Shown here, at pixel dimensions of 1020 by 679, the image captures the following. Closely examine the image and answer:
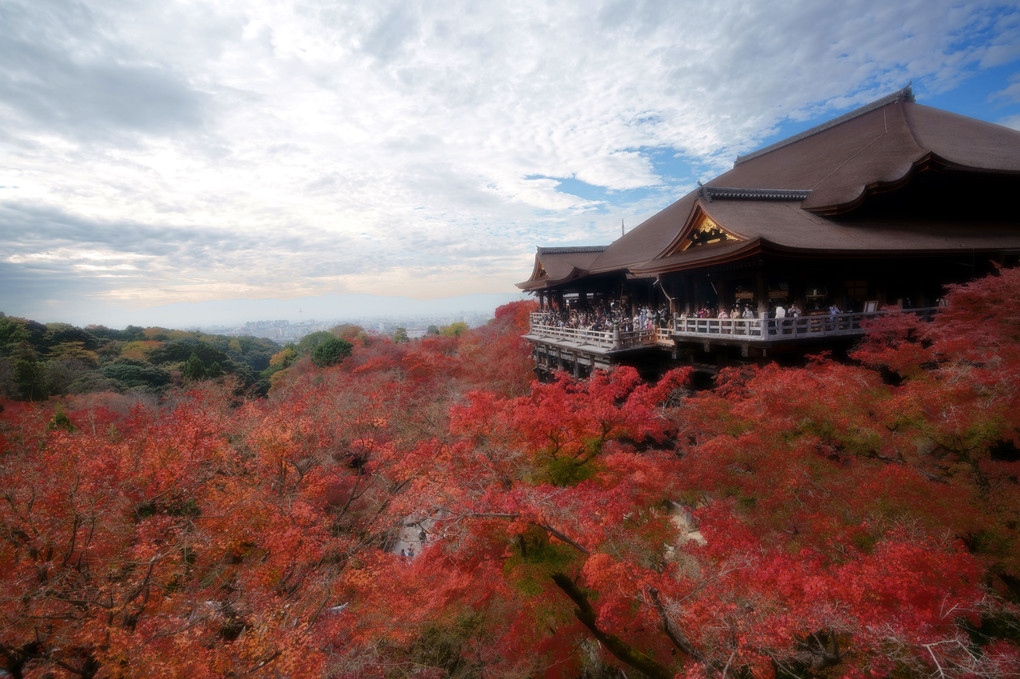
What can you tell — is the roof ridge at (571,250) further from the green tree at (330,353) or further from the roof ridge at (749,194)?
the green tree at (330,353)

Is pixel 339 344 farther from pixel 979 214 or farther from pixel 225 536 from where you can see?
pixel 979 214

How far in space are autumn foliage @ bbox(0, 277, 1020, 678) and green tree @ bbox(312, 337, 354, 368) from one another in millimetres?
19255

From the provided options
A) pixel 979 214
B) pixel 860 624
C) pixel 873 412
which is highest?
pixel 979 214

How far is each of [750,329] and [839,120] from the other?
1645 centimetres

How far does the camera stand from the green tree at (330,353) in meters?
32.1

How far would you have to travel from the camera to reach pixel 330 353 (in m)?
32.3

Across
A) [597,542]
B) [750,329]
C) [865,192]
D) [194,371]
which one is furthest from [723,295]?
[194,371]

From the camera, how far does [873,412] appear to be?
7.95 m

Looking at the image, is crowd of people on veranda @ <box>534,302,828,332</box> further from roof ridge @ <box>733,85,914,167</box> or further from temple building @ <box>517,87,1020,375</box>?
roof ridge @ <box>733,85,914,167</box>

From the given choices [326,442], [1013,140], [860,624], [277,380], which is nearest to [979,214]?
[1013,140]

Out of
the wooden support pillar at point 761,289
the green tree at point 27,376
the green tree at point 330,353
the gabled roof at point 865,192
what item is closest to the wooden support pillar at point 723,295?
the gabled roof at point 865,192

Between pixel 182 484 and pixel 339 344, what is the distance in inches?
900

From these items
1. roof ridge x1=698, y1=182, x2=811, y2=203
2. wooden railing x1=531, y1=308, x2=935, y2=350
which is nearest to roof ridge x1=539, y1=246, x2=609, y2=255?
wooden railing x1=531, y1=308, x2=935, y2=350

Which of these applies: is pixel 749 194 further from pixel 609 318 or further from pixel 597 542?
pixel 597 542
